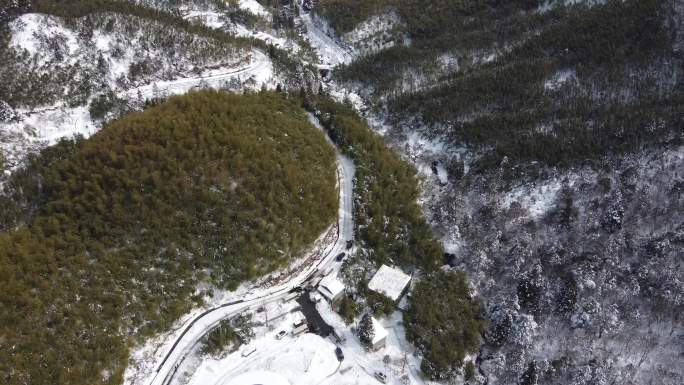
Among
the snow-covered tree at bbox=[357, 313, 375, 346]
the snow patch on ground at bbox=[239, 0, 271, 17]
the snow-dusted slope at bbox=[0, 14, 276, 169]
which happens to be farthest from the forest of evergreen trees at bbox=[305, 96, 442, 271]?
the snow patch on ground at bbox=[239, 0, 271, 17]

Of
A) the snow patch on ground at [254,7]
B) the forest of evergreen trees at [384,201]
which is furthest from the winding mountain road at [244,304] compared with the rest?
the snow patch on ground at [254,7]

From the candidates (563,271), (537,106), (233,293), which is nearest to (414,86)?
(537,106)

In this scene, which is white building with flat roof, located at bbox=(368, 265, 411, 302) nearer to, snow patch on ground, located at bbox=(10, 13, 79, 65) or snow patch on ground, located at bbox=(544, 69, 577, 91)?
snow patch on ground, located at bbox=(544, 69, 577, 91)

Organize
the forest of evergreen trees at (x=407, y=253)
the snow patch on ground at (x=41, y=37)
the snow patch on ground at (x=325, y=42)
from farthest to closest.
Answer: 1. the snow patch on ground at (x=325, y=42)
2. the snow patch on ground at (x=41, y=37)
3. the forest of evergreen trees at (x=407, y=253)

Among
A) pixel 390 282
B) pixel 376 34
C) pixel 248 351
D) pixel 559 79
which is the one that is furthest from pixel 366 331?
pixel 376 34

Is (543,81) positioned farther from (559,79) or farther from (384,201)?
(384,201)

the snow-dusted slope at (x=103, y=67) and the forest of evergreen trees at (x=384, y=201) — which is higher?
the snow-dusted slope at (x=103, y=67)

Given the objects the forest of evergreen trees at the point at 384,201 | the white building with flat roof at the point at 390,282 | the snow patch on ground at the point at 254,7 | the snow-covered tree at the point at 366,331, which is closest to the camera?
the snow-covered tree at the point at 366,331

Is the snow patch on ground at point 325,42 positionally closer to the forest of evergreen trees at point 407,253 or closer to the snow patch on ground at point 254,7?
the snow patch on ground at point 254,7
